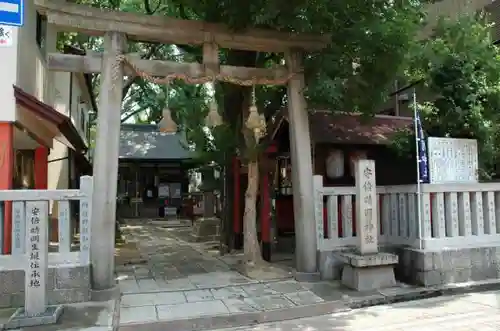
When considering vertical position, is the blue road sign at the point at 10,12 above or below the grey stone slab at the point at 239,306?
above

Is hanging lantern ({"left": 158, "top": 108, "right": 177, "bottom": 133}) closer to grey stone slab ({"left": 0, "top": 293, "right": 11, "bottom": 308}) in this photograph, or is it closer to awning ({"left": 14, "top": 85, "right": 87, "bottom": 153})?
awning ({"left": 14, "top": 85, "right": 87, "bottom": 153})

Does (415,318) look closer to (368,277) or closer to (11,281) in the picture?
(368,277)

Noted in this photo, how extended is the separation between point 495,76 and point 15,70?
982 centimetres

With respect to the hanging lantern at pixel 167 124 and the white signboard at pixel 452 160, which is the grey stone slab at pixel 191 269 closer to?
the hanging lantern at pixel 167 124

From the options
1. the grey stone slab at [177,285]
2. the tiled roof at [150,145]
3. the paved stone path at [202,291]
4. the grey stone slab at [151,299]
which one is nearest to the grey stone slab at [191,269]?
the paved stone path at [202,291]

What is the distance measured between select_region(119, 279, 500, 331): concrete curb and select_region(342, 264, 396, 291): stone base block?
275mm

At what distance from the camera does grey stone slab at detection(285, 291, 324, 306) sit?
6.98 m

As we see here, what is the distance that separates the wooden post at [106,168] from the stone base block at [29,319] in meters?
1.06

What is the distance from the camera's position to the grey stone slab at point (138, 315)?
6.09 metres

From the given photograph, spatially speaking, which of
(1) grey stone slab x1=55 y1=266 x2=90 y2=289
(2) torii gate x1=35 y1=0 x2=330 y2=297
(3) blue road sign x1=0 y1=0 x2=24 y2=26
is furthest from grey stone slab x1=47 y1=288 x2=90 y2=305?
(3) blue road sign x1=0 y1=0 x2=24 y2=26

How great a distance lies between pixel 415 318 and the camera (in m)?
6.32

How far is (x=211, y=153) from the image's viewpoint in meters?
13.8

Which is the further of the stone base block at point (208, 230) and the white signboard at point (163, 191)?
the white signboard at point (163, 191)

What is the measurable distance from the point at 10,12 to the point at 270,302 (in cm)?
556
